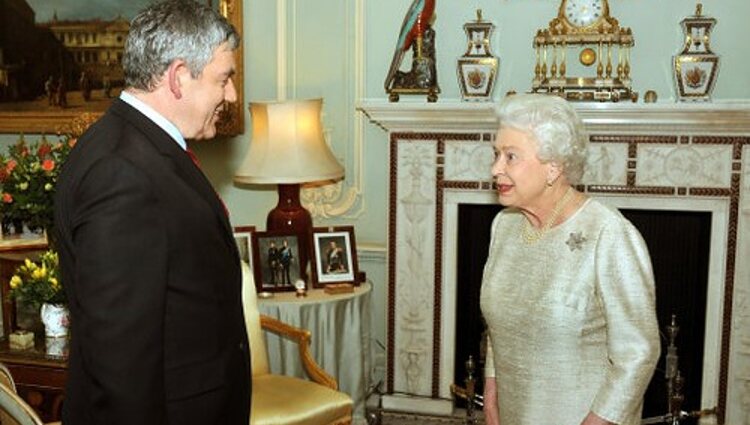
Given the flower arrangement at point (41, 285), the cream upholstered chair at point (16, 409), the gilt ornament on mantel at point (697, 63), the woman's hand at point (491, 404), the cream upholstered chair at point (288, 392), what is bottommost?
the cream upholstered chair at point (288, 392)

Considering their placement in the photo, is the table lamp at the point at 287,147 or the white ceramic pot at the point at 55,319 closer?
the white ceramic pot at the point at 55,319

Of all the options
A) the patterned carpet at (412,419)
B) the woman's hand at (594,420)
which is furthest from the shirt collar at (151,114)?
the patterned carpet at (412,419)

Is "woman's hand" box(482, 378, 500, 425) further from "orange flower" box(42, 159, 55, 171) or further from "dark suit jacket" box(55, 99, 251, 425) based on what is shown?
"orange flower" box(42, 159, 55, 171)

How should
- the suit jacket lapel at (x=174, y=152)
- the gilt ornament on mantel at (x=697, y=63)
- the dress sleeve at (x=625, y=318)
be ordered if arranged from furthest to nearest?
the gilt ornament on mantel at (x=697, y=63), the dress sleeve at (x=625, y=318), the suit jacket lapel at (x=174, y=152)

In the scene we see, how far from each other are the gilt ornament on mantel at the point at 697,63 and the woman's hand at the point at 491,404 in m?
2.14

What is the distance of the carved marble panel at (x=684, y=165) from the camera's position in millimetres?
3902

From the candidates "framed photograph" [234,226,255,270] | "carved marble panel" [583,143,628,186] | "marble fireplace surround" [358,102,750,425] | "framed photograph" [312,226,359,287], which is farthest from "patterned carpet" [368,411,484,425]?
"carved marble panel" [583,143,628,186]

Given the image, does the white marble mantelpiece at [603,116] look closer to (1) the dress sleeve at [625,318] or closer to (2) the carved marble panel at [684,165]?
(2) the carved marble panel at [684,165]

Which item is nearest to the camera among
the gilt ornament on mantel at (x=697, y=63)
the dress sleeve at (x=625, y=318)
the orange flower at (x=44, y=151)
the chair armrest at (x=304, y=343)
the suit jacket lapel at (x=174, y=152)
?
the suit jacket lapel at (x=174, y=152)

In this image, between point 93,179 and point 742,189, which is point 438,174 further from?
point 93,179

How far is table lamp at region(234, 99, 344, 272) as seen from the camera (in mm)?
4078

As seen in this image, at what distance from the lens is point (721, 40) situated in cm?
405

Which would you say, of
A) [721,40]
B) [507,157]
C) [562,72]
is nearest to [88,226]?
[507,157]

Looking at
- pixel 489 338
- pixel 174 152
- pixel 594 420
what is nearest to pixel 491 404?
pixel 489 338
